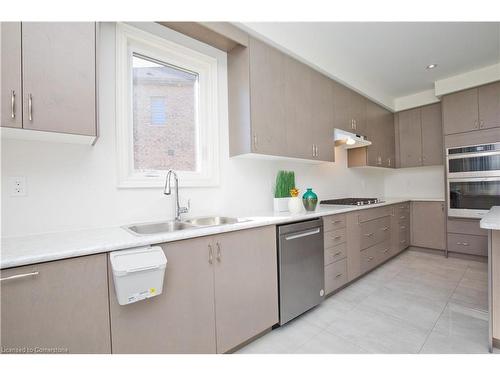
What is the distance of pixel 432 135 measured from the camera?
409 cm

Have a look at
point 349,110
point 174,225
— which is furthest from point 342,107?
point 174,225

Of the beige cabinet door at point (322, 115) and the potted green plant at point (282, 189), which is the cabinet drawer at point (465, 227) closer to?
the beige cabinet door at point (322, 115)

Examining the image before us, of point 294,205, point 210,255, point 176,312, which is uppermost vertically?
point 294,205

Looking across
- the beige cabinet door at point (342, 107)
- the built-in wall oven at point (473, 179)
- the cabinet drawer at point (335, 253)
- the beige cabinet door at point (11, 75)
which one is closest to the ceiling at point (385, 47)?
the beige cabinet door at point (342, 107)

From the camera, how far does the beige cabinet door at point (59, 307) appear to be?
92 cm

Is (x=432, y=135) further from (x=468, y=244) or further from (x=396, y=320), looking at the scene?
(x=396, y=320)

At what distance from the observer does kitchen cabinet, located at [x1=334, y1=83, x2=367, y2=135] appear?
3116mm

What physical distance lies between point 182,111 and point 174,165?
50 centimetres

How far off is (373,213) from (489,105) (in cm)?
229

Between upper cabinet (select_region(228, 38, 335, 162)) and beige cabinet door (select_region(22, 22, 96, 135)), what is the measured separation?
1174 mm

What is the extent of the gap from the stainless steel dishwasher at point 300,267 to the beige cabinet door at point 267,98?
779mm

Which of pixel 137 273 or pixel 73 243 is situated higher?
pixel 73 243

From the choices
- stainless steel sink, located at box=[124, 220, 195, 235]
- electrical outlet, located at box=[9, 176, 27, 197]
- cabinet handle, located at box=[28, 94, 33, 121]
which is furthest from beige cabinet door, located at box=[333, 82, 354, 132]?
electrical outlet, located at box=[9, 176, 27, 197]

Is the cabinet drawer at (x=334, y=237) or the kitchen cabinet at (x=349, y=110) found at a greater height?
the kitchen cabinet at (x=349, y=110)
